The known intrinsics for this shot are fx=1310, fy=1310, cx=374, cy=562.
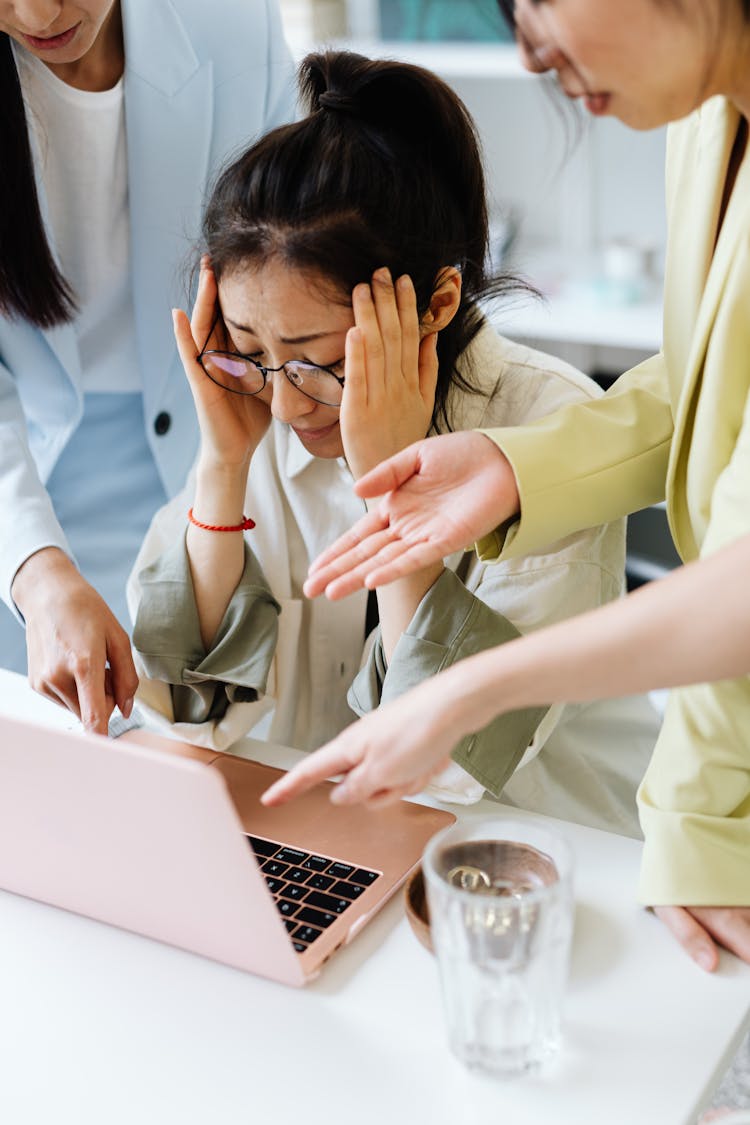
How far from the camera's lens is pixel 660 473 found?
1014 millimetres

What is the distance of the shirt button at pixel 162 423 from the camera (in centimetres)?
161

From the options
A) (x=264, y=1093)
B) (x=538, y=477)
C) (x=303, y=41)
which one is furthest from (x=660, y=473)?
(x=303, y=41)

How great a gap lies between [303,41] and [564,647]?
2.78 m

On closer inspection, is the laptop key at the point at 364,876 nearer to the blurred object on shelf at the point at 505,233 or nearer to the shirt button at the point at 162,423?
the shirt button at the point at 162,423

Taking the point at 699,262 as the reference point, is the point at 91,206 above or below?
below

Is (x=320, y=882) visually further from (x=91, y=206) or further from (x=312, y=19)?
(x=312, y=19)

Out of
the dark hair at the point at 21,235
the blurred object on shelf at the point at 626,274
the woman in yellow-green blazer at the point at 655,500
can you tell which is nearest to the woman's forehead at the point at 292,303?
the woman in yellow-green blazer at the point at 655,500

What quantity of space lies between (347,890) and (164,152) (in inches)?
36.2

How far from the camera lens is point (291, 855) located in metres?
0.97

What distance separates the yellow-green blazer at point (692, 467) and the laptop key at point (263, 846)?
0.27 metres

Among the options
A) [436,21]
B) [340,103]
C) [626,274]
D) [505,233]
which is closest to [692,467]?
[340,103]

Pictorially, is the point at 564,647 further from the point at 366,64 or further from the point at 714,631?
the point at 366,64

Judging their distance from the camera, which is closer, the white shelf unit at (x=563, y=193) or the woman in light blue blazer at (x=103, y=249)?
the woman in light blue blazer at (x=103, y=249)

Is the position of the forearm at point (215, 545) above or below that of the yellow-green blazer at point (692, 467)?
below
